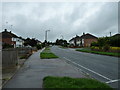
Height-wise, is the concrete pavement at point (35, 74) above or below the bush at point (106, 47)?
below

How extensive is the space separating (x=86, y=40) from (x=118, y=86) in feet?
289

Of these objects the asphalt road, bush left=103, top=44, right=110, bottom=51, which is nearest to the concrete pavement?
the asphalt road

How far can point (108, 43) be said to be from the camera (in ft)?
123

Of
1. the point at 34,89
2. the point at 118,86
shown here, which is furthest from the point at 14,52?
the point at 118,86

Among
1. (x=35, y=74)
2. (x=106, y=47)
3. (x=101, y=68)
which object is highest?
(x=106, y=47)

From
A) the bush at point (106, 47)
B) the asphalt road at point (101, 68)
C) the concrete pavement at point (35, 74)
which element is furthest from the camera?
the bush at point (106, 47)

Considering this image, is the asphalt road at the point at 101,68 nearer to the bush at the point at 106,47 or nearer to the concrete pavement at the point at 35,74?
the concrete pavement at the point at 35,74

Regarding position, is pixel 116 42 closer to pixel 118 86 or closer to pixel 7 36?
pixel 118 86

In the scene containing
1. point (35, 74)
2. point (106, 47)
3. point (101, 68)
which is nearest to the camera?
point (35, 74)

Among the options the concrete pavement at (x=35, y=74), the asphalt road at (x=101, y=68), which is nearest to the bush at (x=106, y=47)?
the asphalt road at (x=101, y=68)

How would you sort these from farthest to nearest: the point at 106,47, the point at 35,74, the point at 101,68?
the point at 106,47 < the point at 101,68 < the point at 35,74

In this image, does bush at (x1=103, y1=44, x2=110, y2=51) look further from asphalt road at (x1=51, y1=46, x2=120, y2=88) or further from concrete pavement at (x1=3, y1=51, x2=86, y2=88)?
concrete pavement at (x1=3, y1=51, x2=86, y2=88)

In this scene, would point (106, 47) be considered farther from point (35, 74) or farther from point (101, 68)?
point (35, 74)

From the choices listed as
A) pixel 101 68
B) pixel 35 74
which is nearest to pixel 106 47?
pixel 101 68
